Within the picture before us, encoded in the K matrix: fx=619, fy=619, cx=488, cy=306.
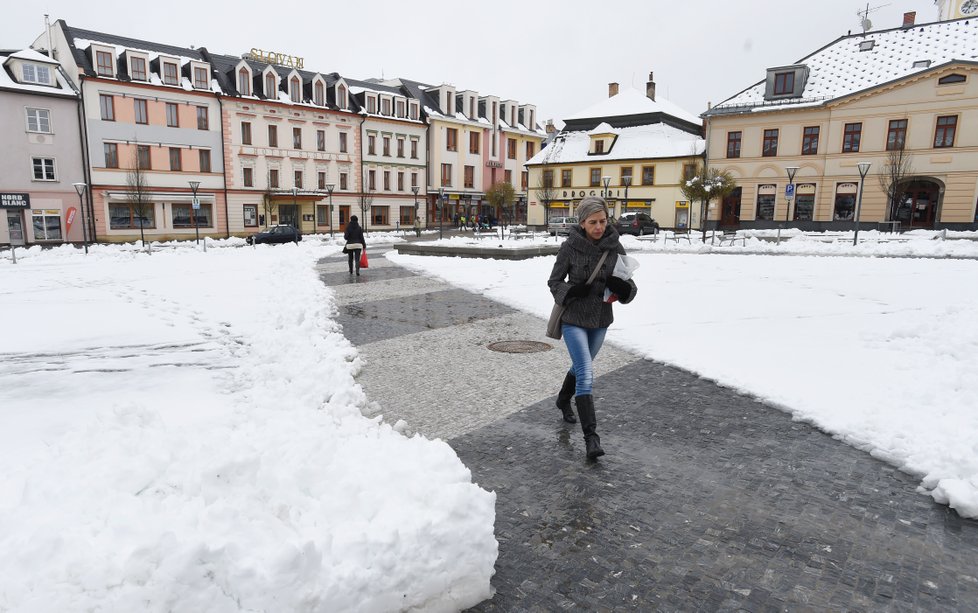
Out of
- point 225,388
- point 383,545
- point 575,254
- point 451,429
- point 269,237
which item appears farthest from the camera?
point 269,237

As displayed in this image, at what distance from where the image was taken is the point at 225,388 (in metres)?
6.58

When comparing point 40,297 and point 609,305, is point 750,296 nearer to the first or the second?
point 609,305

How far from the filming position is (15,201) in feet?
116

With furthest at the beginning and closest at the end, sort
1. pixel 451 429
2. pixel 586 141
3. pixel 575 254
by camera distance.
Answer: pixel 586 141
pixel 451 429
pixel 575 254

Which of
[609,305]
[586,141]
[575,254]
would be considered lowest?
[609,305]

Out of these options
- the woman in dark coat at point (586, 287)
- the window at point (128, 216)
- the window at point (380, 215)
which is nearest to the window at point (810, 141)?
the window at point (380, 215)

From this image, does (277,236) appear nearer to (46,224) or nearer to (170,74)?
(46,224)

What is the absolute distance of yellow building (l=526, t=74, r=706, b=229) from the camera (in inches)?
1933

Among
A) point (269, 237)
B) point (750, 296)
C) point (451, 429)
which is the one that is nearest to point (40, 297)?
point (451, 429)

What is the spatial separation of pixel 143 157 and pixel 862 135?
46.4m

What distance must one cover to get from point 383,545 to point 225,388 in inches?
169

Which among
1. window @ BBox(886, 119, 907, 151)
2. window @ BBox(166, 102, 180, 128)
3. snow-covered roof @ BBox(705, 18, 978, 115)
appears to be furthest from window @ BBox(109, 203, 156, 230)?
window @ BBox(886, 119, 907, 151)

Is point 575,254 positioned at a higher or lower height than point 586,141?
lower

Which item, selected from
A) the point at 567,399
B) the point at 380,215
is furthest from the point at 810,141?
the point at 567,399
